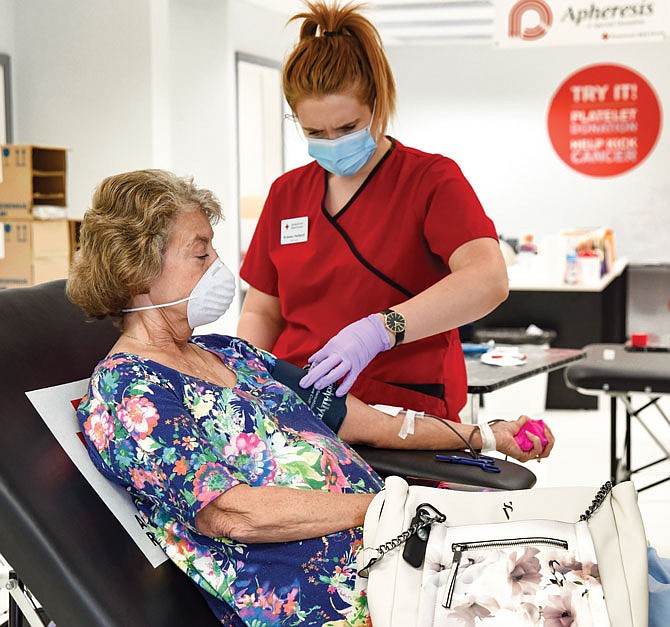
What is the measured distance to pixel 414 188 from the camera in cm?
195

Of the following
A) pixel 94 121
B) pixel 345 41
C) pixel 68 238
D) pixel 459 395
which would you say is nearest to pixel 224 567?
pixel 459 395

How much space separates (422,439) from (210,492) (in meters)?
0.65

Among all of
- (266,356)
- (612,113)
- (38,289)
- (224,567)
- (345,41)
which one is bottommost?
(224,567)

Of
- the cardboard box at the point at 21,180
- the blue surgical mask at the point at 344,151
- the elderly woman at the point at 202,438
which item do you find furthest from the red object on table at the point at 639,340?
the cardboard box at the point at 21,180

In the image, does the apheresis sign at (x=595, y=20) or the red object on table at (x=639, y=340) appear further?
the apheresis sign at (x=595, y=20)

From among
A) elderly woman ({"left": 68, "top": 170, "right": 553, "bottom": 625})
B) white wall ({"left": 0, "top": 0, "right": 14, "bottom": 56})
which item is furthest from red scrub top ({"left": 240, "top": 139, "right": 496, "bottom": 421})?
white wall ({"left": 0, "top": 0, "right": 14, "bottom": 56})

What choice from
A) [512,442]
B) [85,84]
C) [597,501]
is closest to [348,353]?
[512,442]

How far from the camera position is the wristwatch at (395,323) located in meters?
1.77

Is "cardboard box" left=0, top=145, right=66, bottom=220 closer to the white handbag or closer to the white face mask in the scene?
the white face mask

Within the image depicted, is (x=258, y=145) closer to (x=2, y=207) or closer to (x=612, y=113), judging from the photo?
(x=612, y=113)

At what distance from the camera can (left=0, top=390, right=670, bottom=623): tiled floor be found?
3806mm

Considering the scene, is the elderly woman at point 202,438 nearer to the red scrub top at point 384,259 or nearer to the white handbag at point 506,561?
the white handbag at point 506,561

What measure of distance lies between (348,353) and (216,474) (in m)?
0.45

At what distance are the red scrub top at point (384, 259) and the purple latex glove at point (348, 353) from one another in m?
0.21
